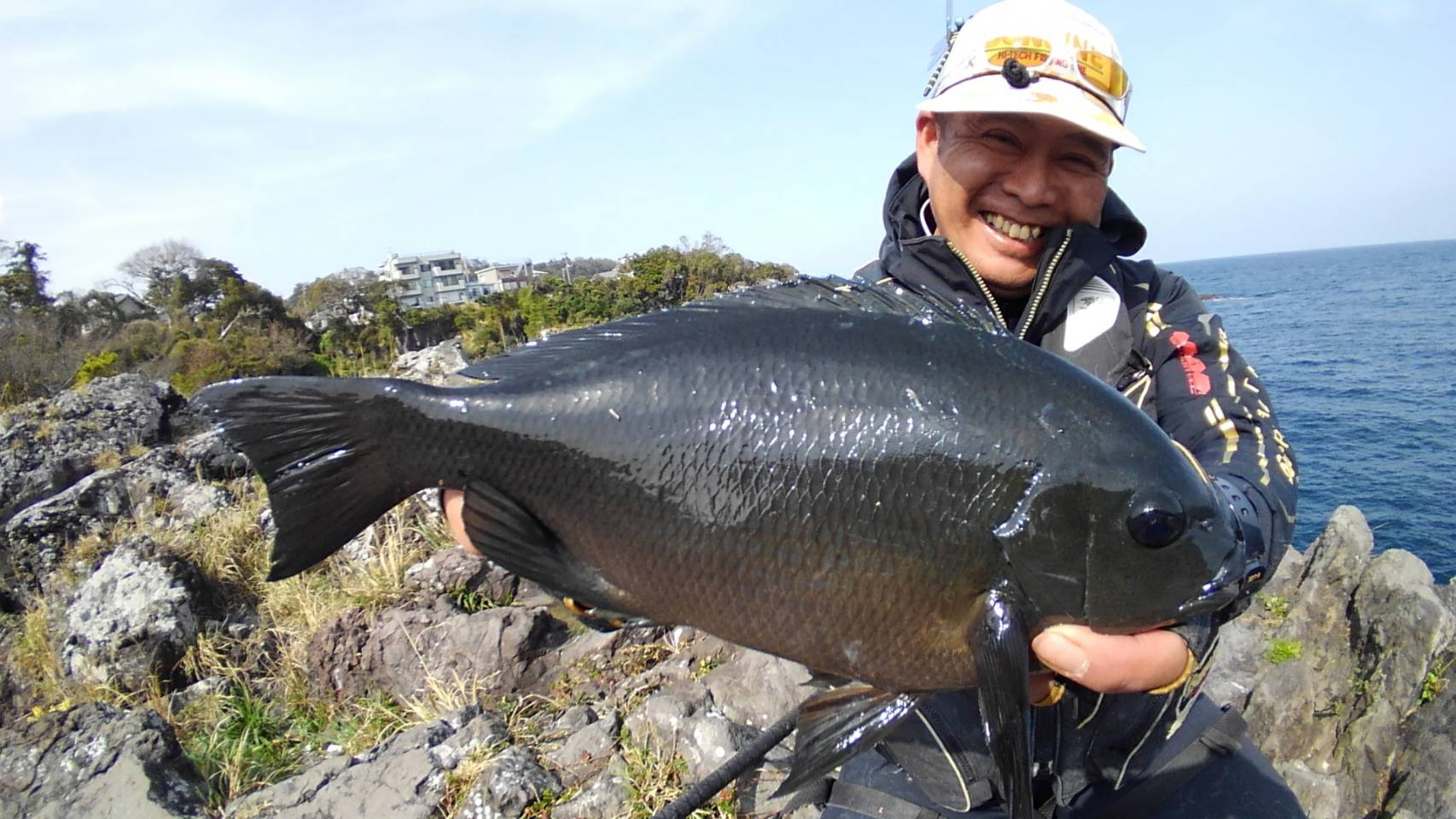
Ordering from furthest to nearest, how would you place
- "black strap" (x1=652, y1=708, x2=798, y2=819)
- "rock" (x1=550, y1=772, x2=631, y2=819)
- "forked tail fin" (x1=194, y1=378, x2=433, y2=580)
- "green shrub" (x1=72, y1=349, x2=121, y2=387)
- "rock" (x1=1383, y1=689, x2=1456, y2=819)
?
"green shrub" (x1=72, y1=349, x2=121, y2=387) → "rock" (x1=1383, y1=689, x2=1456, y2=819) → "rock" (x1=550, y1=772, x2=631, y2=819) → "black strap" (x1=652, y1=708, x2=798, y2=819) → "forked tail fin" (x1=194, y1=378, x2=433, y2=580)

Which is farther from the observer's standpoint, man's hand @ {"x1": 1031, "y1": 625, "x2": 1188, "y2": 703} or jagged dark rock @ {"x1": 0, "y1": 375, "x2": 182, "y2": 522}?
jagged dark rock @ {"x1": 0, "y1": 375, "x2": 182, "y2": 522}

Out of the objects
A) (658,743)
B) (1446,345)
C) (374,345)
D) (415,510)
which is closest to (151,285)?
(374,345)

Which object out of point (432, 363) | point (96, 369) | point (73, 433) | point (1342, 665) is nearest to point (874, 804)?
point (1342, 665)

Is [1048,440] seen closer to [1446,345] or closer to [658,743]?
[658,743]

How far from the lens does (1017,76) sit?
2.00 metres

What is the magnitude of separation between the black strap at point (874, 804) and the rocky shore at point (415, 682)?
32 cm

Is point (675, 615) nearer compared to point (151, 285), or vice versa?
point (675, 615)

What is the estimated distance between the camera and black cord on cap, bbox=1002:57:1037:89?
200 cm

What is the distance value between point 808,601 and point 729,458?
0.35 m

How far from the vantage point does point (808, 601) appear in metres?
1.58

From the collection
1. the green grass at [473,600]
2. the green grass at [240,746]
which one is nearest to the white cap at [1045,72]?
the green grass at [473,600]

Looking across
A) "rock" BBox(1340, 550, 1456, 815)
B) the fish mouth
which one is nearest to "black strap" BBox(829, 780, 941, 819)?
the fish mouth

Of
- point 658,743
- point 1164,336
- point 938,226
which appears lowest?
point 658,743

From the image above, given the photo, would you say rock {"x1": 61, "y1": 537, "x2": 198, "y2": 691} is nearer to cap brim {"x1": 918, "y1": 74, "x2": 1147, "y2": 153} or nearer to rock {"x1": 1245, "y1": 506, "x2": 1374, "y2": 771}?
cap brim {"x1": 918, "y1": 74, "x2": 1147, "y2": 153}
